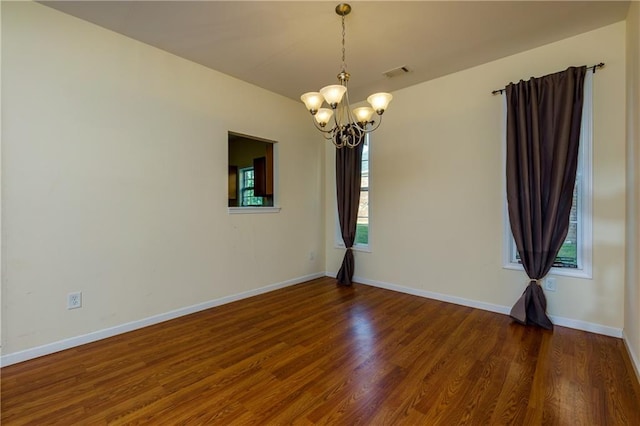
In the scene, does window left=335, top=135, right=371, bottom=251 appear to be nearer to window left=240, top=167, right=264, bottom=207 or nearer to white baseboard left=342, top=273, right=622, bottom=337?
white baseboard left=342, top=273, right=622, bottom=337

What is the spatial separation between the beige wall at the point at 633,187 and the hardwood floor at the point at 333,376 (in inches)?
10.0

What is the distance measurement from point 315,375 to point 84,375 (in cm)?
164

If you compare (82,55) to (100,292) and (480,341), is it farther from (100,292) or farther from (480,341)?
(480,341)

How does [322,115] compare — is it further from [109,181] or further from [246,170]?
[246,170]

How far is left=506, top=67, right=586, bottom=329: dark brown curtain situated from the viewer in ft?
8.50

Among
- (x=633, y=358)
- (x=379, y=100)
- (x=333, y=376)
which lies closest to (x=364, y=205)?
(x=379, y=100)

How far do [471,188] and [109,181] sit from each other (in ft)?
12.3

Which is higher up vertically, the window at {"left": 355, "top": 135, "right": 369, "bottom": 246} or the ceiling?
the ceiling

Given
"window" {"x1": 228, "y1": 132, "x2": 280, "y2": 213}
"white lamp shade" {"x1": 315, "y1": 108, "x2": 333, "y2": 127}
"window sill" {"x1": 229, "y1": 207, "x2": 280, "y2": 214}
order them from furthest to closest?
Result: "window" {"x1": 228, "y1": 132, "x2": 280, "y2": 213} → "window sill" {"x1": 229, "y1": 207, "x2": 280, "y2": 214} → "white lamp shade" {"x1": 315, "y1": 108, "x2": 333, "y2": 127}

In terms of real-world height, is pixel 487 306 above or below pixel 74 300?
below

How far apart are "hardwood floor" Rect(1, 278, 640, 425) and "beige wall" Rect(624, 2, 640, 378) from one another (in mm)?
254

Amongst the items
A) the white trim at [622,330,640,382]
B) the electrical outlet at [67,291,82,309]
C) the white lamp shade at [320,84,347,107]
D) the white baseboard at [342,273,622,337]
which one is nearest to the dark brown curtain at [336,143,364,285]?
the white baseboard at [342,273,622,337]

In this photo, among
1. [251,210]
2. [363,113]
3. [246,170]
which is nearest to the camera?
[363,113]

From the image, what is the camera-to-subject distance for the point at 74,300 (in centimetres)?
241
